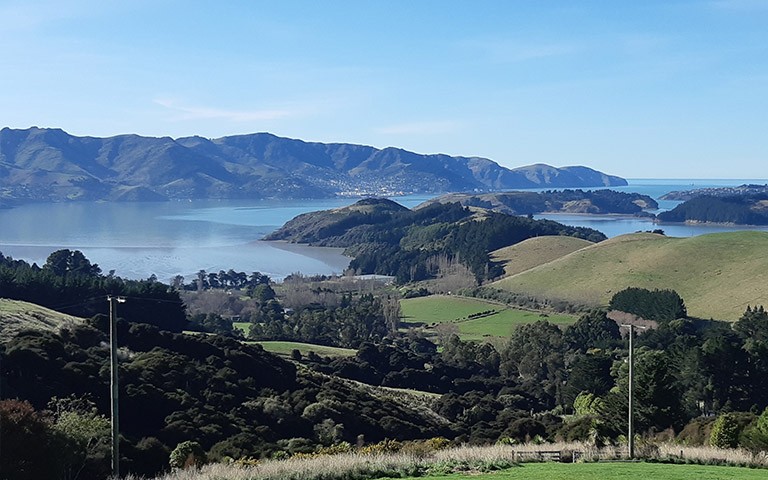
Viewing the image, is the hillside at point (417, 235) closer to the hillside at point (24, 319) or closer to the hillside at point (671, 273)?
the hillside at point (671, 273)

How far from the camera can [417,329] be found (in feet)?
248

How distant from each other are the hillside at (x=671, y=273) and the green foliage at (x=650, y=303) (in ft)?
9.43

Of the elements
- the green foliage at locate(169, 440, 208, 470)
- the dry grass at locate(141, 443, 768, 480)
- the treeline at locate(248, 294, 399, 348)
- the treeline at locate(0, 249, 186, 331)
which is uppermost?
the dry grass at locate(141, 443, 768, 480)

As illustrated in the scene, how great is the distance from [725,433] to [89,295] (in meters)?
47.6

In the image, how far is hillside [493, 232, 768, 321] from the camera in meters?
76.8

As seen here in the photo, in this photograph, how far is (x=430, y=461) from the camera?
1562cm

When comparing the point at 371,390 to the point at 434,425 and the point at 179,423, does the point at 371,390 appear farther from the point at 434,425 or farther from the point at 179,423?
the point at 179,423

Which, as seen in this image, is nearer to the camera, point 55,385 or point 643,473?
point 643,473

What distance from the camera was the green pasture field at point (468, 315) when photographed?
72.8 metres

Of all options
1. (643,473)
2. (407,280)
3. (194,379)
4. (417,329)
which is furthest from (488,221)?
(643,473)

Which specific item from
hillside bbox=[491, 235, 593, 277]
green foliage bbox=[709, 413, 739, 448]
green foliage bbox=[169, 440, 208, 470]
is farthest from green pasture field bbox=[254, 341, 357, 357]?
hillside bbox=[491, 235, 593, 277]

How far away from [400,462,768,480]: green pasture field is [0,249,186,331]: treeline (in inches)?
1716

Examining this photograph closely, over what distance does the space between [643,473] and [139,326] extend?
26631mm

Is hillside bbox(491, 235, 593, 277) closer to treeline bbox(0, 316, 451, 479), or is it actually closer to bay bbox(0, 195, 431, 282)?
bay bbox(0, 195, 431, 282)
